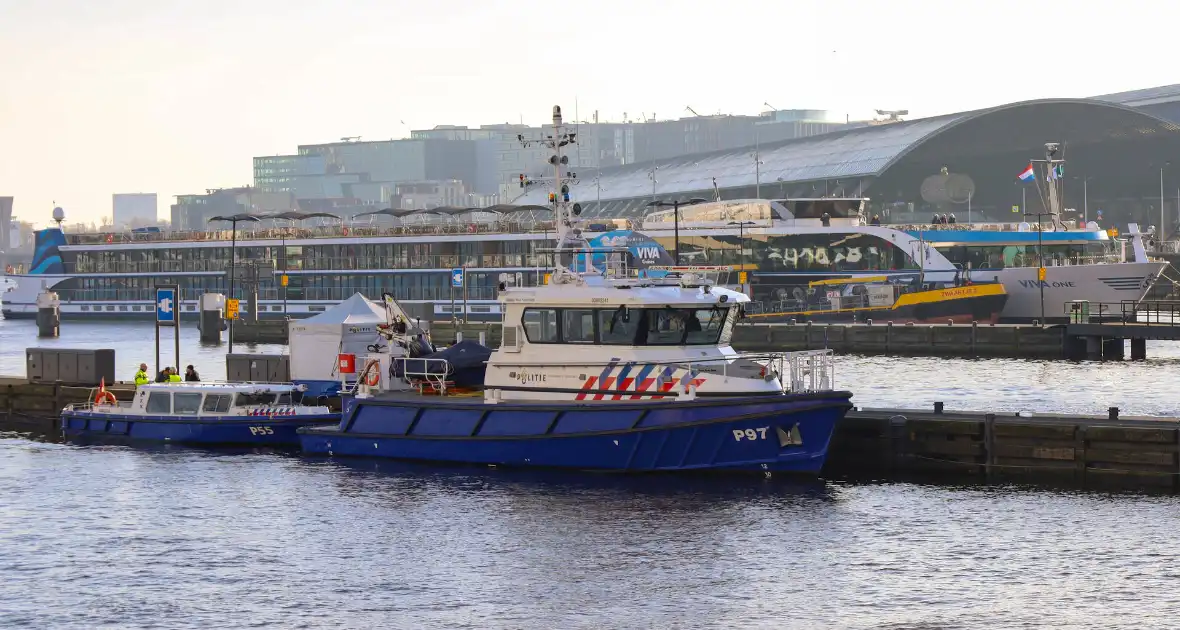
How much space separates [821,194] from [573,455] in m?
113

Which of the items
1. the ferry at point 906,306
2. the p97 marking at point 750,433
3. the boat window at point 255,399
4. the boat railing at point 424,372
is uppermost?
the ferry at point 906,306

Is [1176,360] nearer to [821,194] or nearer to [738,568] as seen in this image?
[738,568]

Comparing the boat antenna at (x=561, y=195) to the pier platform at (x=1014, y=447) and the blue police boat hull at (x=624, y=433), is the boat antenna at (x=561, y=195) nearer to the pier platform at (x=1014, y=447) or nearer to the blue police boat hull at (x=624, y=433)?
the blue police boat hull at (x=624, y=433)

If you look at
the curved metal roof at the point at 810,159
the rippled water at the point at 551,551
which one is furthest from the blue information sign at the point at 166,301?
the curved metal roof at the point at 810,159

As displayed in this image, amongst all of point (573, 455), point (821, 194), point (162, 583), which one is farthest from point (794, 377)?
point (821, 194)

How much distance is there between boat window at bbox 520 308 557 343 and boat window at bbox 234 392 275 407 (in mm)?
10654

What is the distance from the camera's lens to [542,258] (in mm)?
109312

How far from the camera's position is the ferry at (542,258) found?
93.4 metres

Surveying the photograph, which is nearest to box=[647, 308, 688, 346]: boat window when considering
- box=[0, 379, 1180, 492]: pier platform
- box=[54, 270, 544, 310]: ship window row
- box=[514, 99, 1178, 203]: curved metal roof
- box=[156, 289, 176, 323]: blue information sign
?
box=[0, 379, 1180, 492]: pier platform

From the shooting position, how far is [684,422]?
3666cm

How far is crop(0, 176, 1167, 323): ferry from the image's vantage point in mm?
93375

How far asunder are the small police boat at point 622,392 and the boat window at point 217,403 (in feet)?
24.9

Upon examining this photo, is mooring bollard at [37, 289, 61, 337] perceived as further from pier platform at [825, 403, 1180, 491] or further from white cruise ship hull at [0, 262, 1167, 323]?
pier platform at [825, 403, 1180, 491]

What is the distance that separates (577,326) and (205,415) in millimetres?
13591
